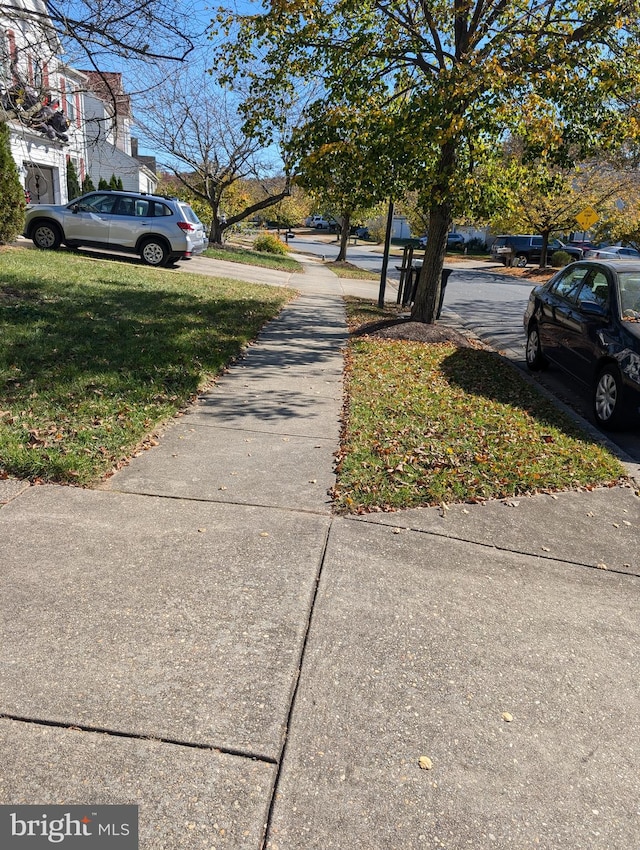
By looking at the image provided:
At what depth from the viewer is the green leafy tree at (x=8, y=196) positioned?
1407cm

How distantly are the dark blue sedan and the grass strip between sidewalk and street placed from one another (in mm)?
462

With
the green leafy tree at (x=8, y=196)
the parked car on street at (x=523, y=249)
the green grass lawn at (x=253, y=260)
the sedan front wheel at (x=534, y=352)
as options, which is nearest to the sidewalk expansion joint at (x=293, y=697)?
the sedan front wheel at (x=534, y=352)

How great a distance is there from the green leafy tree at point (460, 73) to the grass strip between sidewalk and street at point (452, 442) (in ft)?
11.0

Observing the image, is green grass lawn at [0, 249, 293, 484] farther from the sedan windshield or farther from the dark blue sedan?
the sedan windshield

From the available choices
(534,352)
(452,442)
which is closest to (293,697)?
(452,442)

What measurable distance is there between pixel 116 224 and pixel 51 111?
26.0ft

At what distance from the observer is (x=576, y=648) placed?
10.4 ft

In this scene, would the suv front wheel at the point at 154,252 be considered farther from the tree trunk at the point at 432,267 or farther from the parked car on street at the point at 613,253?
the parked car on street at the point at 613,253

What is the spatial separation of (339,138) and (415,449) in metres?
6.58

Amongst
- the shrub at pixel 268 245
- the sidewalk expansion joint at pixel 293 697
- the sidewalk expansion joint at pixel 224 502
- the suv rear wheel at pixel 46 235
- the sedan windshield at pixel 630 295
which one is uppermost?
the sedan windshield at pixel 630 295

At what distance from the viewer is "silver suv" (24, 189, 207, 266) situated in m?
16.9

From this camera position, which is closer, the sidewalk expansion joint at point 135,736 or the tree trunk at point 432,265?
the sidewalk expansion joint at point 135,736

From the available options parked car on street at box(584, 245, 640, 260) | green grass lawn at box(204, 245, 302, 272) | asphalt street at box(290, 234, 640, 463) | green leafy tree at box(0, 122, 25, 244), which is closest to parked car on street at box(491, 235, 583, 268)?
parked car on street at box(584, 245, 640, 260)

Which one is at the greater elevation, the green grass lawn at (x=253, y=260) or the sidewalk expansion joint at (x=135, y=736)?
the green grass lawn at (x=253, y=260)
